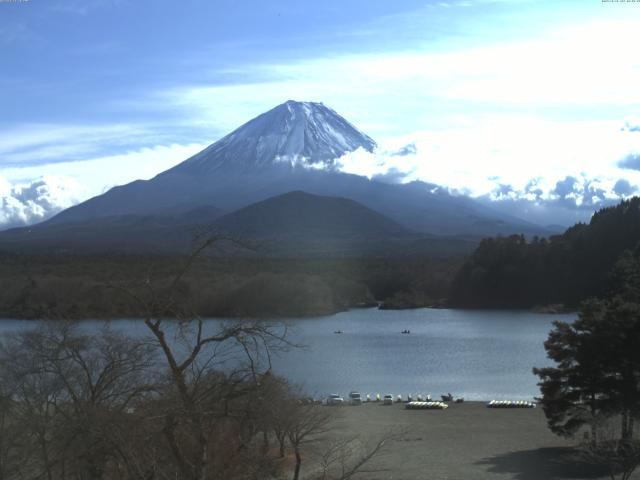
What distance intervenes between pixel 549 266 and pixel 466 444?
120 ft

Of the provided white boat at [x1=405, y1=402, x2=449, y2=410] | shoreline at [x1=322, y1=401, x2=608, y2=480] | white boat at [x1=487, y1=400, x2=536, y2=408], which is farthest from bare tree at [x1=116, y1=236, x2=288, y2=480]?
white boat at [x1=487, y1=400, x2=536, y2=408]

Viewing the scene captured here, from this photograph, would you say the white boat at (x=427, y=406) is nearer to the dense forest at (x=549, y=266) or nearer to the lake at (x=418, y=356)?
the lake at (x=418, y=356)

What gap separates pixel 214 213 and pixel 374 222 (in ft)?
55.4

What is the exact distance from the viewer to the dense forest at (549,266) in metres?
47.2

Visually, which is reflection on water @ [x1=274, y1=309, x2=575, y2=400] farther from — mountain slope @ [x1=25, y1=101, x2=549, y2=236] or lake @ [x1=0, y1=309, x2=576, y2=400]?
mountain slope @ [x1=25, y1=101, x2=549, y2=236]

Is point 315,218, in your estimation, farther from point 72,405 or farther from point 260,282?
point 72,405

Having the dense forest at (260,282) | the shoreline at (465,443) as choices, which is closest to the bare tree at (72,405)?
the shoreline at (465,443)

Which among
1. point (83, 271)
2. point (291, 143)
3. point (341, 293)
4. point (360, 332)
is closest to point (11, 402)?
point (360, 332)

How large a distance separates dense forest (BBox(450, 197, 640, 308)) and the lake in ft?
24.8

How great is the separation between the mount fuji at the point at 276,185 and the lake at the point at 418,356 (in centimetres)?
5989

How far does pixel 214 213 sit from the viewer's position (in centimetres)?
9050

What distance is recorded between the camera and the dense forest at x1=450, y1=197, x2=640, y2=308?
47156mm

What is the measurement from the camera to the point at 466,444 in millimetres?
13555

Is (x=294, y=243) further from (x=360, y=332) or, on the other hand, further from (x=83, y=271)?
(x=360, y=332)
